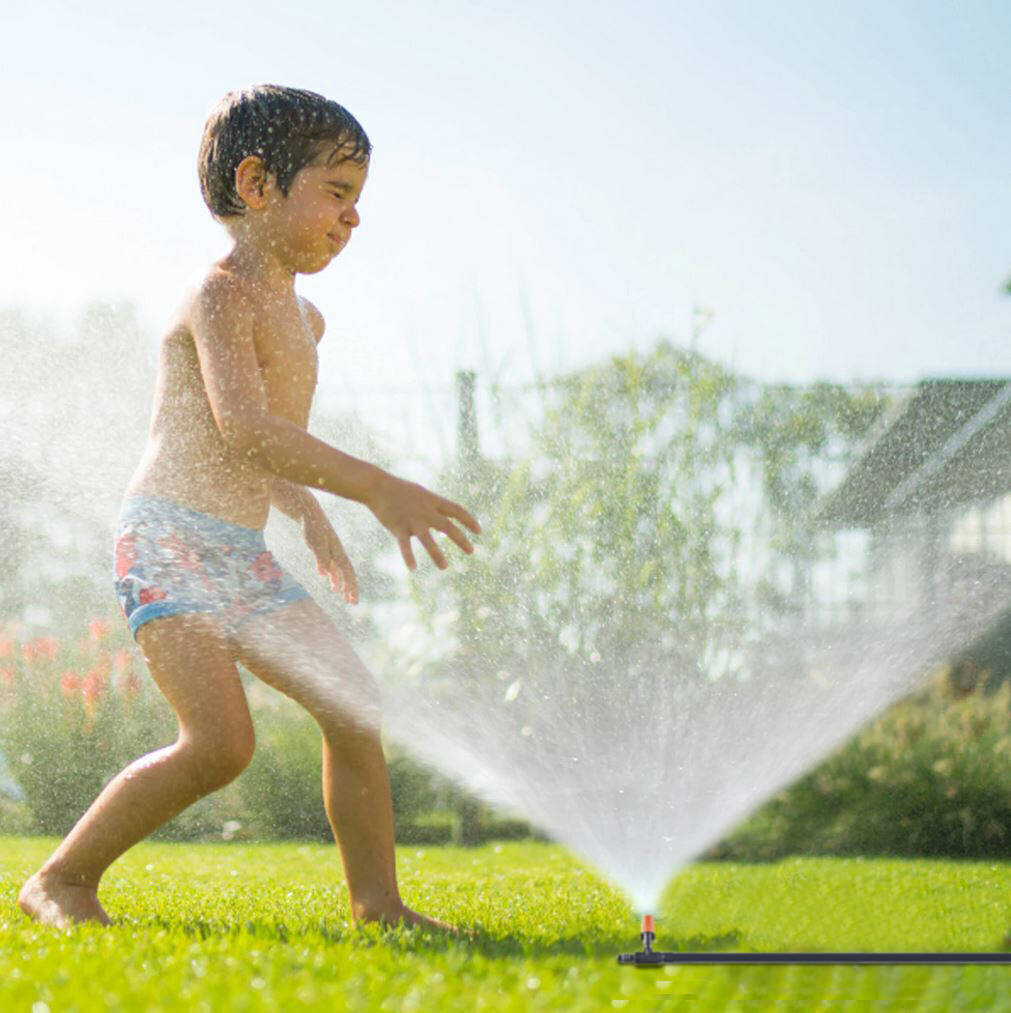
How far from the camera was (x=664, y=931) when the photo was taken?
110 inches

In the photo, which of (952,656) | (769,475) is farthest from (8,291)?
(952,656)

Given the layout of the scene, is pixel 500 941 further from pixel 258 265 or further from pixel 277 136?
pixel 277 136

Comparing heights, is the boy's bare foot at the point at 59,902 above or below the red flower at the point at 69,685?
below

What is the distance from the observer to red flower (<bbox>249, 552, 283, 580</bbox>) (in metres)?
2.74

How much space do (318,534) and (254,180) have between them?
75cm

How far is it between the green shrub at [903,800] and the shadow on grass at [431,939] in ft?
8.50

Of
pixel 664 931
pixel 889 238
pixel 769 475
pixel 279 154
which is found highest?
pixel 889 238

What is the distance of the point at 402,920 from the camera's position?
103 inches

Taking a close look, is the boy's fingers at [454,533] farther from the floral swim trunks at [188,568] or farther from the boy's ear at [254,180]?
the boy's ear at [254,180]

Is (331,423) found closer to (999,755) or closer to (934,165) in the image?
(934,165)

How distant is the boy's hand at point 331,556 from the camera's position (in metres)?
3.01

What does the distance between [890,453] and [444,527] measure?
3.38 m

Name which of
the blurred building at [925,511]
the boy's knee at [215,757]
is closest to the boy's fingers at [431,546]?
the boy's knee at [215,757]


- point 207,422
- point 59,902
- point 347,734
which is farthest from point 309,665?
point 59,902
